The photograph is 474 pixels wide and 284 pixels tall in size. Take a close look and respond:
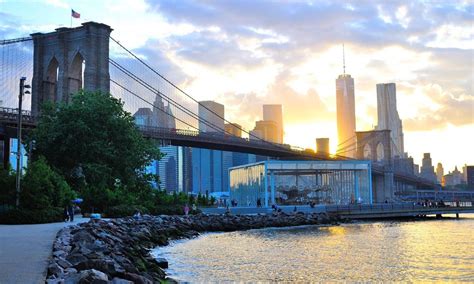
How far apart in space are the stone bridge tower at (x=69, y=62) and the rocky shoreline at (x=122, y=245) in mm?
25408

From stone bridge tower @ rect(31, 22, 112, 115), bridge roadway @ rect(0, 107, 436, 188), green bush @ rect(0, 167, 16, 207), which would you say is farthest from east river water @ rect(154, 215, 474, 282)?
stone bridge tower @ rect(31, 22, 112, 115)

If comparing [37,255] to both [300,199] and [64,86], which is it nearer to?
[64,86]

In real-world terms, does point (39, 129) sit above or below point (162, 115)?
below

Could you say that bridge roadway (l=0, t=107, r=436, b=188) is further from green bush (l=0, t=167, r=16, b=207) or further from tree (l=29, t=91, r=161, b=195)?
green bush (l=0, t=167, r=16, b=207)

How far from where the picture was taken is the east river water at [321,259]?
2012 centimetres

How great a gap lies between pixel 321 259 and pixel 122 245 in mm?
9126

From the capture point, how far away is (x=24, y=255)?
50.5 feet

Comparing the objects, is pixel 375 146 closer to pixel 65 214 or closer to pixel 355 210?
pixel 355 210

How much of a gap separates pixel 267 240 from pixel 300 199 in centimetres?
4172

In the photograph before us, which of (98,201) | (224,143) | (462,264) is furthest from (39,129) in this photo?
(462,264)

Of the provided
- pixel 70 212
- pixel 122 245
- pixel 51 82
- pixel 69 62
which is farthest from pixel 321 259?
pixel 51 82

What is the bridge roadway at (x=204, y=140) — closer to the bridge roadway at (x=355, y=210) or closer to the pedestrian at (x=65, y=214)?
the bridge roadway at (x=355, y=210)

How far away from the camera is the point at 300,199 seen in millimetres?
76875

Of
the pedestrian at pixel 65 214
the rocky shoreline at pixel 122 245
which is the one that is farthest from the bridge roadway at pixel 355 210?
the pedestrian at pixel 65 214
